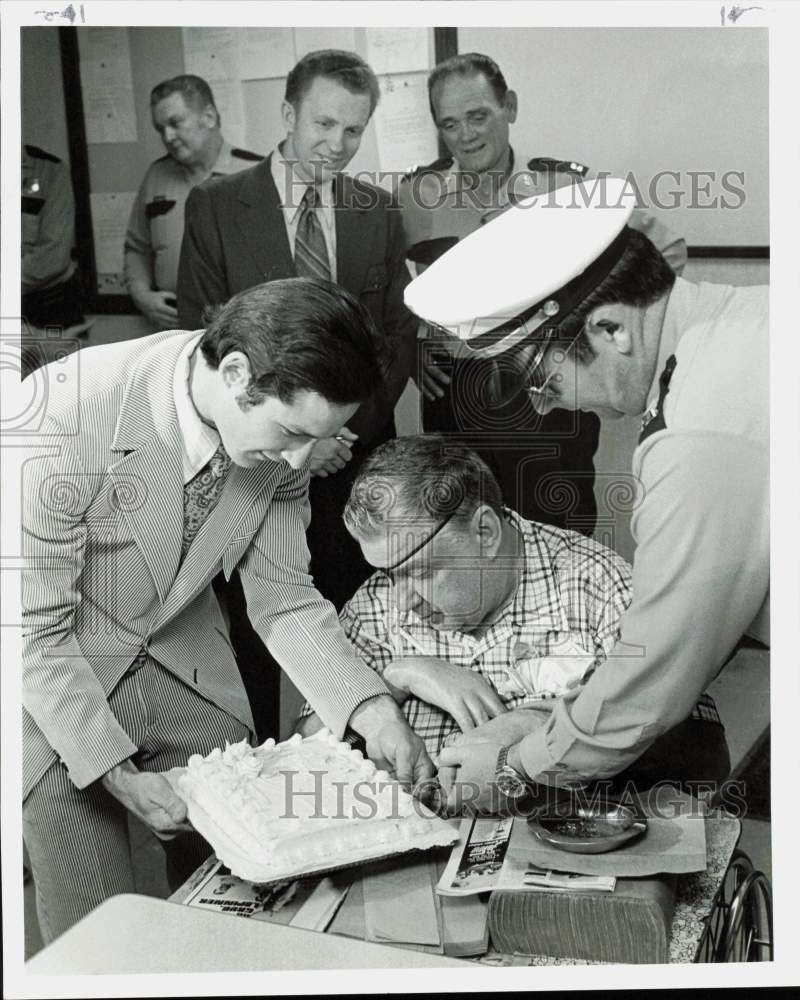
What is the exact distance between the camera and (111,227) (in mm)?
2656

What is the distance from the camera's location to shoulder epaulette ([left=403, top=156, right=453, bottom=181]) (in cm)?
266

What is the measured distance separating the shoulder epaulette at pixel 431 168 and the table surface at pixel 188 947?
1.64 metres

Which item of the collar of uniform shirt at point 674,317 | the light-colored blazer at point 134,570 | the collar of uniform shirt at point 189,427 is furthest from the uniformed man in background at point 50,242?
the collar of uniform shirt at point 674,317

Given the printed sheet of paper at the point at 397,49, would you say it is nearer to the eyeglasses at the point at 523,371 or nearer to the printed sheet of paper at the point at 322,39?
the printed sheet of paper at the point at 322,39

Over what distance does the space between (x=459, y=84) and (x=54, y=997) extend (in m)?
2.19

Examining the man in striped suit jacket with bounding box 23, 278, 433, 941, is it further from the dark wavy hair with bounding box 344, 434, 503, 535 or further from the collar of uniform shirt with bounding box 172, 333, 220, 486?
the dark wavy hair with bounding box 344, 434, 503, 535

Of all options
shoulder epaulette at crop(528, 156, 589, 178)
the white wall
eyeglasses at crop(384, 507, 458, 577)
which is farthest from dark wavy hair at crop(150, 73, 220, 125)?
eyeglasses at crop(384, 507, 458, 577)

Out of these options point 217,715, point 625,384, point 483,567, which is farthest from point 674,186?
point 217,715

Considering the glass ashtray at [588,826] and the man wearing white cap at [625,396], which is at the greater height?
the man wearing white cap at [625,396]

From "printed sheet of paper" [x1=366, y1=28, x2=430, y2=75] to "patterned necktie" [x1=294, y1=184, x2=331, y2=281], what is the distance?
0.30 metres

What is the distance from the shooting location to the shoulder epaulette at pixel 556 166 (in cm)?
267

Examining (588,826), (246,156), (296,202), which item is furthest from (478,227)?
(588,826)

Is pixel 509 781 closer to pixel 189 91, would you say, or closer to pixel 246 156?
pixel 246 156

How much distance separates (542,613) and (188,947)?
1066mm
